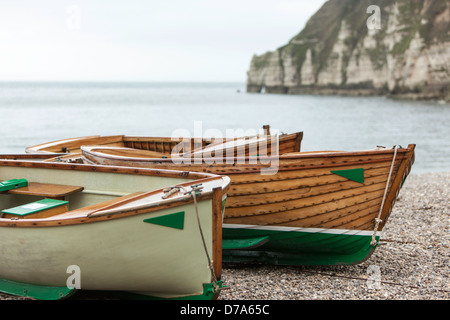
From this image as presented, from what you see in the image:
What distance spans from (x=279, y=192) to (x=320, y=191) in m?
0.63

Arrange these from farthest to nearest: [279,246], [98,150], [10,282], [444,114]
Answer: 1. [444,114]
2. [98,150]
3. [279,246]
4. [10,282]

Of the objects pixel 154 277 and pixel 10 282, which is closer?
pixel 154 277

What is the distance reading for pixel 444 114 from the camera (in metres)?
52.3

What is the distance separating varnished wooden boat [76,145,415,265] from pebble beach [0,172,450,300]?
27cm

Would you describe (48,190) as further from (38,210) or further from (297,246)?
(297,246)

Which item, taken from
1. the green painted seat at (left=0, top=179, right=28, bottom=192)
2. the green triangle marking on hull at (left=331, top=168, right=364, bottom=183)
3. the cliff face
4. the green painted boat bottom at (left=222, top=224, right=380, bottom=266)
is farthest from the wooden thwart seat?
the cliff face

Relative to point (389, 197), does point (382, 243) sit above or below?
below

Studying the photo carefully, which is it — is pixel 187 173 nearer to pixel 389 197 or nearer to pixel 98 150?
pixel 98 150

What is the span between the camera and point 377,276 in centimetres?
682

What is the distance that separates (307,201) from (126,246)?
122 inches

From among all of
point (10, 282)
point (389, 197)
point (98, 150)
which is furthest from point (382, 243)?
point (10, 282)

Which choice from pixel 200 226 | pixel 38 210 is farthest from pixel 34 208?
pixel 200 226

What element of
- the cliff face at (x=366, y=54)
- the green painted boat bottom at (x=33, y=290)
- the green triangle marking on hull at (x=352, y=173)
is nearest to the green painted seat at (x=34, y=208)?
the green painted boat bottom at (x=33, y=290)

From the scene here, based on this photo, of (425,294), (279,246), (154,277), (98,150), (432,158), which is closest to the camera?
(154,277)
